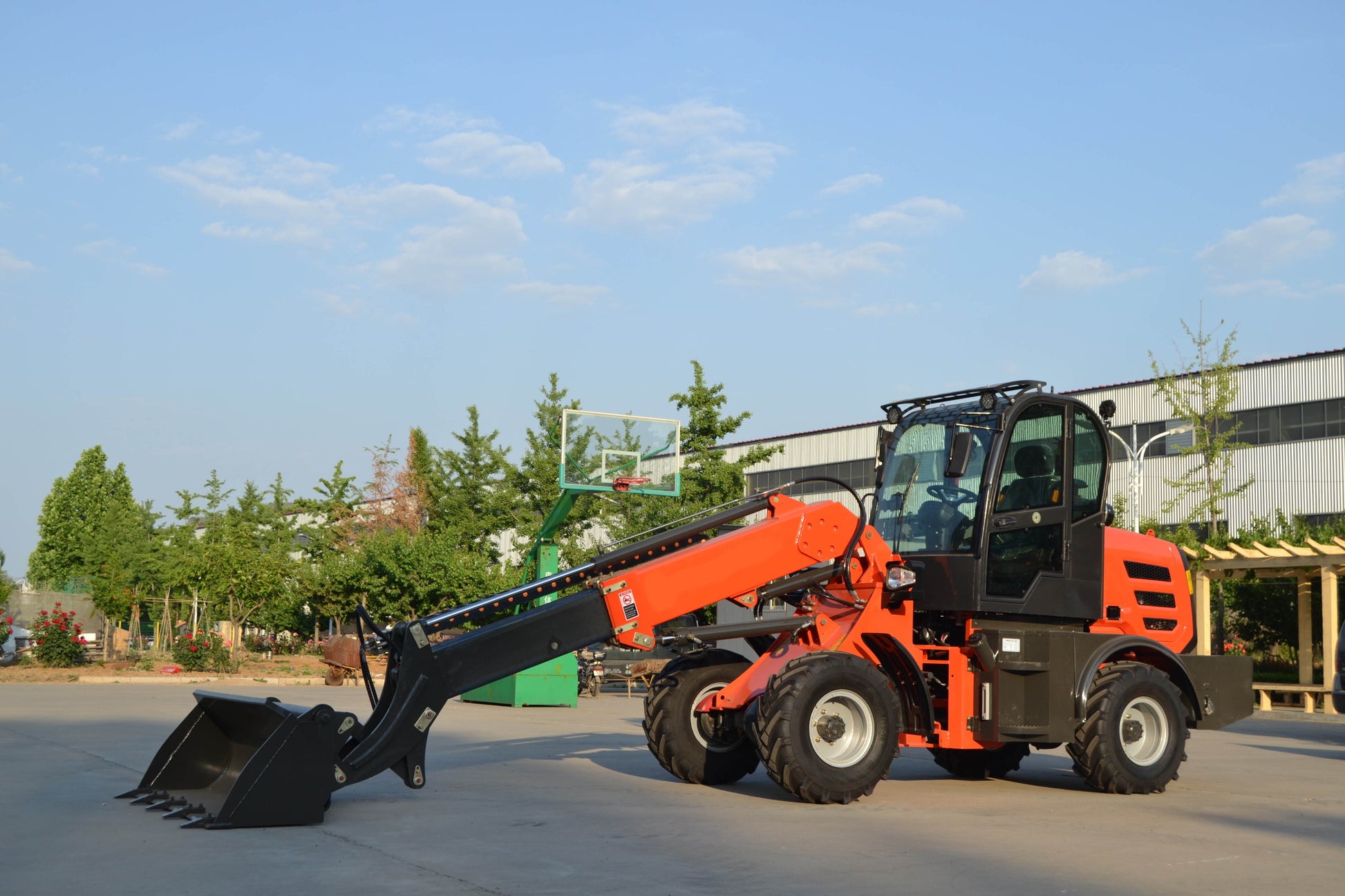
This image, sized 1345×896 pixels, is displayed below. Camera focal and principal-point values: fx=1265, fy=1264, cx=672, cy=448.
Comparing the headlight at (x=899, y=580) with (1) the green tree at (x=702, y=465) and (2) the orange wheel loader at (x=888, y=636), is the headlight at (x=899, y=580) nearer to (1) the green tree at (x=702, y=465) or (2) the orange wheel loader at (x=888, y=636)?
(2) the orange wheel loader at (x=888, y=636)

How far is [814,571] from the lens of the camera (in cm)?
998

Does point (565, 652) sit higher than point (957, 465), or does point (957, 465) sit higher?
point (957, 465)

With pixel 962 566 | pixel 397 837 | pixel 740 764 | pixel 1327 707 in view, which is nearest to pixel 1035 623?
pixel 962 566

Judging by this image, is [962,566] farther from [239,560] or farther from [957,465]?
[239,560]

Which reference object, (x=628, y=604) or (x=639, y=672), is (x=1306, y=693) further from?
(x=628, y=604)

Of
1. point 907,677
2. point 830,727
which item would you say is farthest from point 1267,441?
point 830,727

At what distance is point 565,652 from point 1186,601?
248 inches

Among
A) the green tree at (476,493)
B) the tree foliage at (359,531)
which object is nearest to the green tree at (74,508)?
the tree foliage at (359,531)

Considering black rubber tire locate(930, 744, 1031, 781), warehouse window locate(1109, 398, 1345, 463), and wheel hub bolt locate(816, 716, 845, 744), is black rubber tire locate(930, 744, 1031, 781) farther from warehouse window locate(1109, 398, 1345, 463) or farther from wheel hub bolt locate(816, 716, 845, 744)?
warehouse window locate(1109, 398, 1345, 463)

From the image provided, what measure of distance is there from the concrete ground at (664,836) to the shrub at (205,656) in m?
19.1

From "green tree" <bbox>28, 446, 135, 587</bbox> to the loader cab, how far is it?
60696 mm

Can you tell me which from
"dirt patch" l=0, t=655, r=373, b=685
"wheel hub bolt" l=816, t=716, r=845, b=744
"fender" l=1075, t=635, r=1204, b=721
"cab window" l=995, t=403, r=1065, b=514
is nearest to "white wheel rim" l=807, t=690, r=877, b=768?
"wheel hub bolt" l=816, t=716, r=845, b=744

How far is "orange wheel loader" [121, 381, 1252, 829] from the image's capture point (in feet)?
29.0

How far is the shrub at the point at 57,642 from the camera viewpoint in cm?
3055
